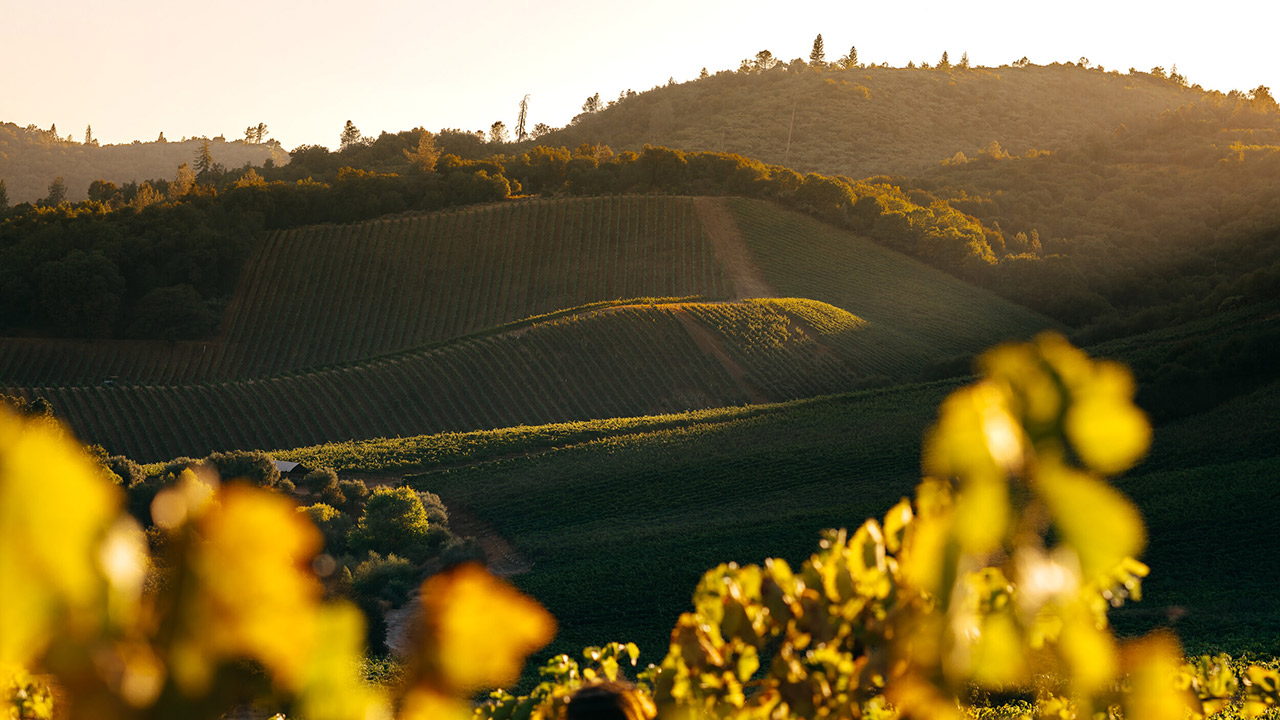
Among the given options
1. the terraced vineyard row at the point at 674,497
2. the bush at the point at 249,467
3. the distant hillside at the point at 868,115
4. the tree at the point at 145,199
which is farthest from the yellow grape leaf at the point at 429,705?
the distant hillside at the point at 868,115

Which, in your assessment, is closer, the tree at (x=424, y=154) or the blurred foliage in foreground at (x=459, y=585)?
the blurred foliage in foreground at (x=459, y=585)

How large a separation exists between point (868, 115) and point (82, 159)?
13040 cm

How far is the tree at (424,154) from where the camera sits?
7031 cm

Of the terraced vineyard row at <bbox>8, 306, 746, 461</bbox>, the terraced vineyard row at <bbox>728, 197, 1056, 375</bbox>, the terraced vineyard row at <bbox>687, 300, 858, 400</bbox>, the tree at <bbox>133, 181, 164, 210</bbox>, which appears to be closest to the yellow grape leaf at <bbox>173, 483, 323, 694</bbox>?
the terraced vineyard row at <bbox>8, 306, 746, 461</bbox>

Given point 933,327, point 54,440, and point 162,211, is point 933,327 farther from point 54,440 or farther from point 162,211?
point 54,440

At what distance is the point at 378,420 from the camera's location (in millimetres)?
39875

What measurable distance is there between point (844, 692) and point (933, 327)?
5586 centimetres

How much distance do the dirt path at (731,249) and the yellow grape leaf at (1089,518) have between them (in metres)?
53.6

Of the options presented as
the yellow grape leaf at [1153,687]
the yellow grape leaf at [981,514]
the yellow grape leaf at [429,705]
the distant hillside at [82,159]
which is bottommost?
the yellow grape leaf at [1153,687]

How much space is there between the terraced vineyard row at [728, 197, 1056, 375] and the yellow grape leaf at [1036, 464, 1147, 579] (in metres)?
49.0

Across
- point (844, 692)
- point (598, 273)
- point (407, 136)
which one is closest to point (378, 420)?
point (598, 273)

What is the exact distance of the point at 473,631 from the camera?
3.59 ft

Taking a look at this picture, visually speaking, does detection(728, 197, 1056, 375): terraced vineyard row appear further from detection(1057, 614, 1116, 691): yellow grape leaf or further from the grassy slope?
Answer: detection(1057, 614, 1116, 691): yellow grape leaf

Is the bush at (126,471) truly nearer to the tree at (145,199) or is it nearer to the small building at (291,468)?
the small building at (291,468)
